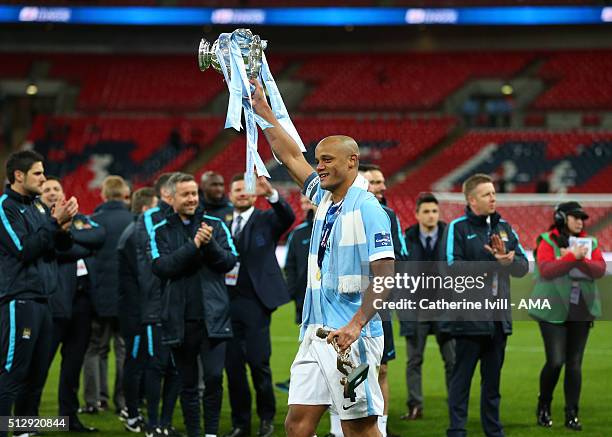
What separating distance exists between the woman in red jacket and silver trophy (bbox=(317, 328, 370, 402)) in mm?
4006

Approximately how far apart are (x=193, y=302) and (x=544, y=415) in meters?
3.37

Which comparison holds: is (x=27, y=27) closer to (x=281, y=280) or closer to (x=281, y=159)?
(x=281, y=280)

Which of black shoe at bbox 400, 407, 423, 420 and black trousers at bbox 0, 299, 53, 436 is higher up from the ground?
black trousers at bbox 0, 299, 53, 436

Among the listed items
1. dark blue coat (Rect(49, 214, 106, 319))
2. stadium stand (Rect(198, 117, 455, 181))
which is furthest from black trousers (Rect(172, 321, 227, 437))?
stadium stand (Rect(198, 117, 455, 181))

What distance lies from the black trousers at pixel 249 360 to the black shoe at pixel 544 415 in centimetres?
233

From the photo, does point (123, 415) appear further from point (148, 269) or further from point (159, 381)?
point (148, 269)

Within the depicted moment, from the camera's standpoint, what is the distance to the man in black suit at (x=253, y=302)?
8672mm

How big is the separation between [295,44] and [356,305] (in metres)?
32.0

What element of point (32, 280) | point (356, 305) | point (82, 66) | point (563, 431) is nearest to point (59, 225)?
point (32, 280)

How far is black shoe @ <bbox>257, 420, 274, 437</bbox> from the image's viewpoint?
8.62m

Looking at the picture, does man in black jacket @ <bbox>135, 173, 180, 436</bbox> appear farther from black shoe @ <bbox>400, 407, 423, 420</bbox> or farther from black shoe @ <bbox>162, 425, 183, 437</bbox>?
black shoe @ <bbox>400, 407, 423, 420</bbox>

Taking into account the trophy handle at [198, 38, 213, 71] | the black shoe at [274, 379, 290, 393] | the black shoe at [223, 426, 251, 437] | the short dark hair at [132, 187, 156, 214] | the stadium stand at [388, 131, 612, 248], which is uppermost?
the stadium stand at [388, 131, 612, 248]

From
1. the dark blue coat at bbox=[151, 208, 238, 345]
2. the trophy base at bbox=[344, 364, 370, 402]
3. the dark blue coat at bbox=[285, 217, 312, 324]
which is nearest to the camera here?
the trophy base at bbox=[344, 364, 370, 402]

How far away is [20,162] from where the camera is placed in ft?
23.9
